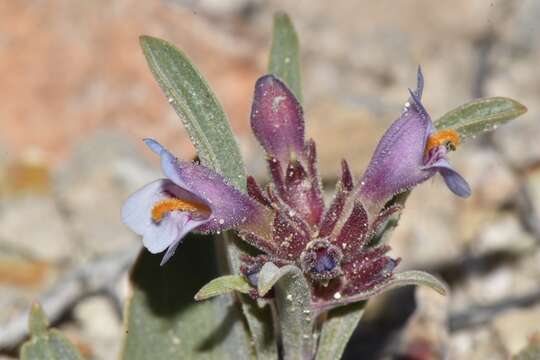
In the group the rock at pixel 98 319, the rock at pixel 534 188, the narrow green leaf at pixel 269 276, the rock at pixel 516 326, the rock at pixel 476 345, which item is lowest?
the rock at pixel 476 345

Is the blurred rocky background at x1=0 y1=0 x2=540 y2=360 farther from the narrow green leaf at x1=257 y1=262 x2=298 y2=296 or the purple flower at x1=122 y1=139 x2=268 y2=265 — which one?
the narrow green leaf at x1=257 y1=262 x2=298 y2=296

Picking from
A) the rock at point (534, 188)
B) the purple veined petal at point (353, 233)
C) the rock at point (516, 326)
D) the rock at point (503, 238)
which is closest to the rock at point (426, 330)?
the rock at point (516, 326)

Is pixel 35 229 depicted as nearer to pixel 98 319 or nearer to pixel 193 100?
pixel 98 319

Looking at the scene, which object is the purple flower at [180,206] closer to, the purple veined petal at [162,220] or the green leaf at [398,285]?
the purple veined petal at [162,220]

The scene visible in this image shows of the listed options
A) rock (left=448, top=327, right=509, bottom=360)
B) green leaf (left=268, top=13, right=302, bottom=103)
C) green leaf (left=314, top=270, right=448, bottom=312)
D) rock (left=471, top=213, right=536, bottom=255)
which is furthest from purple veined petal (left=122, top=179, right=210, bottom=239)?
rock (left=471, top=213, right=536, bottom=255)

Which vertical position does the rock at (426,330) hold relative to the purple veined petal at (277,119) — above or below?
below

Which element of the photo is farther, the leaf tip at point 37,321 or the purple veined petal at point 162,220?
the leaf tip at point 37,321
